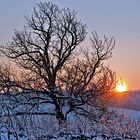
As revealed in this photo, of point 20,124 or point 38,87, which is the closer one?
point 20,124

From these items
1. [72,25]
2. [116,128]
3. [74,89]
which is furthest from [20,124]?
[72,25]

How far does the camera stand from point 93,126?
44.7ft

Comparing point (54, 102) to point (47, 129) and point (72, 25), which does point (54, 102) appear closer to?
point (72, 25)

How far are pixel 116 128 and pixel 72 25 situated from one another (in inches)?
788

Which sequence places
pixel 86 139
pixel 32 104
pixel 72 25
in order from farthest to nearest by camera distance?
pixel 72 25
pixel 32 104
pixel 86 139

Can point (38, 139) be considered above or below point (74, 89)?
below

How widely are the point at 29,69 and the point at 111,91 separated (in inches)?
227

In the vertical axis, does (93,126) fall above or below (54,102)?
below

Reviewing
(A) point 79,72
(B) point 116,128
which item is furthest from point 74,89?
(B) point 116,128

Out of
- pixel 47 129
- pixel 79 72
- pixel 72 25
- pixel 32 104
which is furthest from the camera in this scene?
pixel 72 25

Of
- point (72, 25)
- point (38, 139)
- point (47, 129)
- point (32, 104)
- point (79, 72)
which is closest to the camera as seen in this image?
point (38, 139)

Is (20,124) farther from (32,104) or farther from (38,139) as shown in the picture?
(32,104)

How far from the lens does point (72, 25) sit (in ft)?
106

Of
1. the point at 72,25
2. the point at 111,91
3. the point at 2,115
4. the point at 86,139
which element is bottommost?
the point at 86,139
